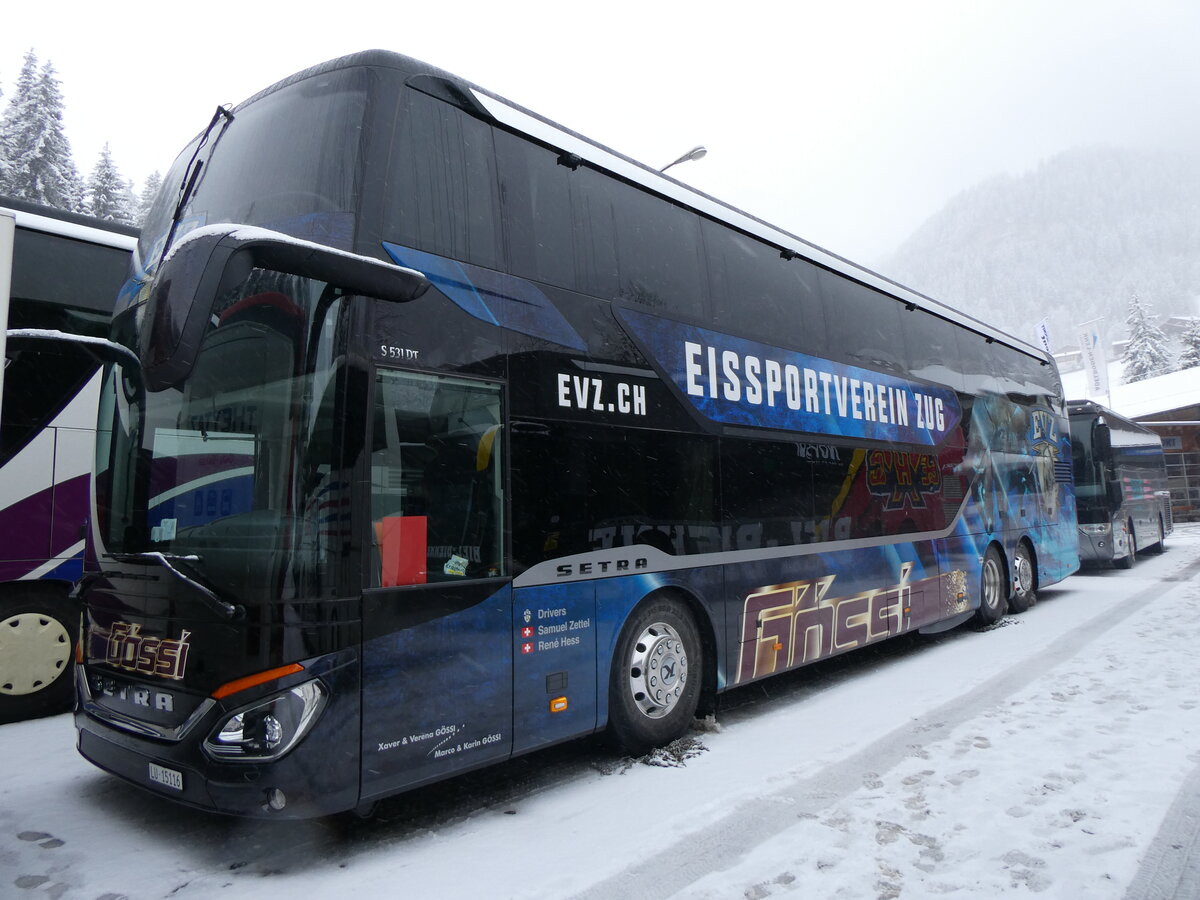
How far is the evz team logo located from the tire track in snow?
2176 millimetres

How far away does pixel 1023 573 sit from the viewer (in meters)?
12.5

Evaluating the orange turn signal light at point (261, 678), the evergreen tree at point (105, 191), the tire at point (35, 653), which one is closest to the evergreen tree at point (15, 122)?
the evergreen tree at point (105, 191)

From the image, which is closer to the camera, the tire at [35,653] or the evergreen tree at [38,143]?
the tire at [35,653]

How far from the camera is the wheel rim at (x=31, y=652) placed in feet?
21.3

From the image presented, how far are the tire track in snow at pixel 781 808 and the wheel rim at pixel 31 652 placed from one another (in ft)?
17.4

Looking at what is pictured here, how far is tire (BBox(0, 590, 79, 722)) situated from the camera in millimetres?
6500

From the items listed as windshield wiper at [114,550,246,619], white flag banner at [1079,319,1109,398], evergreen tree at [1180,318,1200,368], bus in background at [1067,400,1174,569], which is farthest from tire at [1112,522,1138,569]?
A: evergreen tree at [1180,318,1200,368]

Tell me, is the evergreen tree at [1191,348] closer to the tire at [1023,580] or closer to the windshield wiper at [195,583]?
the tire at [1023,580]

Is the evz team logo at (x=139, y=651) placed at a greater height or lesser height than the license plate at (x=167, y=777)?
greater

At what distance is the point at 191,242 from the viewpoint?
3.37m

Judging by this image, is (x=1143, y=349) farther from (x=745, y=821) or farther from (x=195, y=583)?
(x=195, y=583)

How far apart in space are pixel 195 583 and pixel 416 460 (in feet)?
3.78

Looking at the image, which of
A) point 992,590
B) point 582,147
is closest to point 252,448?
point 582,147

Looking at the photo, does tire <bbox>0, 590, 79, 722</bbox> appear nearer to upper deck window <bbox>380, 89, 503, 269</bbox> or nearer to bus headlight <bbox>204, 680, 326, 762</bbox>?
bus headlight <bbox>204, 680, 326, 762</bbox>
